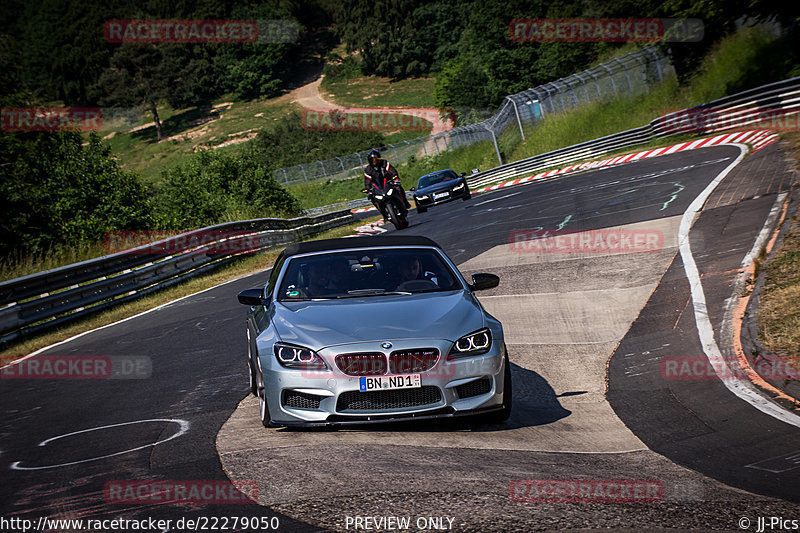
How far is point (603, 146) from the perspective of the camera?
3912cm

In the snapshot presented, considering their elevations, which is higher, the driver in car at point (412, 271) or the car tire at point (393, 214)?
the driver in car at point (412, 271)

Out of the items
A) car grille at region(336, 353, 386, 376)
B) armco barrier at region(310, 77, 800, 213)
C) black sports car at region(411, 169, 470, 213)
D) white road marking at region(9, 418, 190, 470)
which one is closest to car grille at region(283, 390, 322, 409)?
car grille at region(336, 353, 386, 376)

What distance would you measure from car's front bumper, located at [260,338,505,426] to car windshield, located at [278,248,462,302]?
1.14 meters

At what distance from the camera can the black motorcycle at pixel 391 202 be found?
22.0 metres

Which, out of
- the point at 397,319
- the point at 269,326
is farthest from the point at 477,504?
the point at 269,326

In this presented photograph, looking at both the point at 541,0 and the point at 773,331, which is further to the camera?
the point at 541,0

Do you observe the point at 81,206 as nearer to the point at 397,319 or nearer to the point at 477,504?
the point at 397,319

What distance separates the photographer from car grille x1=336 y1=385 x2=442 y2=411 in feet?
18.9

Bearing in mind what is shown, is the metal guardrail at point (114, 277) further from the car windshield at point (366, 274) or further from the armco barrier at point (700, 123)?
the armco barrier at point (700, 123)

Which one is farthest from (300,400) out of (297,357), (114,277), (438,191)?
(438,191)

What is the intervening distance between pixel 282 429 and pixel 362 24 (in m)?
126

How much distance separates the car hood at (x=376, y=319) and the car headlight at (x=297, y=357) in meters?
0.05

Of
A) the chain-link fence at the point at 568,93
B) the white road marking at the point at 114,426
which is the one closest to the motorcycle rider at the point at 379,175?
the white road marking at the point at 114,426

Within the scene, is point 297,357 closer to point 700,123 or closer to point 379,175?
point 379,175
